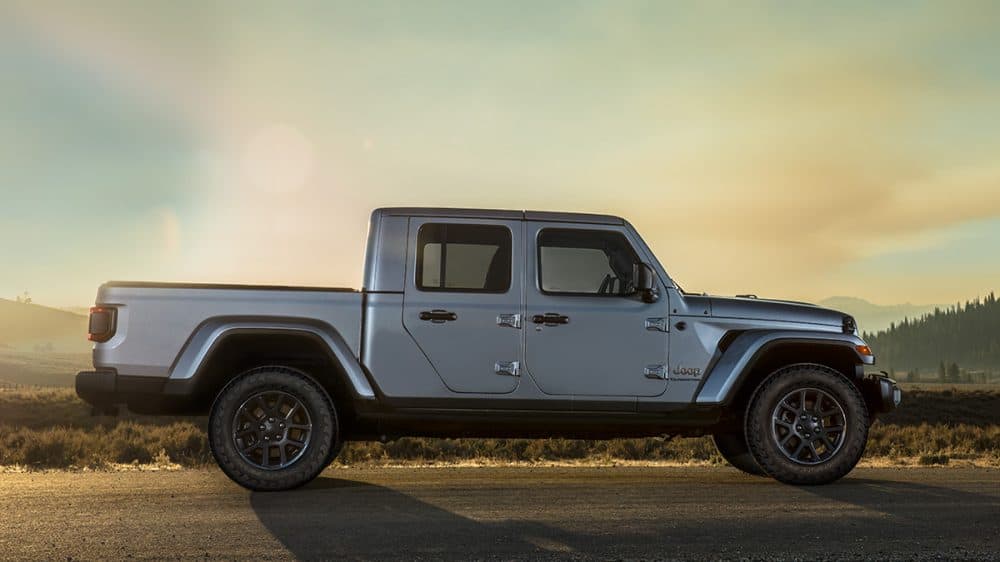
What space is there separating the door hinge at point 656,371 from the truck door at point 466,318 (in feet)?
3.55

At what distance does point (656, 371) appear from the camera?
7973 millimetres

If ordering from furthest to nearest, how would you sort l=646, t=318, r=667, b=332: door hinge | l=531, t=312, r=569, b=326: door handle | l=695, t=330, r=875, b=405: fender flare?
l=695, t=330, r=875, b=405: fender flare, l=646, t=318, r=667, b=332: door hinge, l=531, t=312, r=569, b=326: door handle

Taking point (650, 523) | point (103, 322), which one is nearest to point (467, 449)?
point (103, 322)

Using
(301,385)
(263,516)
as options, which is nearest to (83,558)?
(263,516)

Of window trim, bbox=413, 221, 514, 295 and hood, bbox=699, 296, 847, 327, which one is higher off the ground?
window trim, bbox=413, 221, 514, 295

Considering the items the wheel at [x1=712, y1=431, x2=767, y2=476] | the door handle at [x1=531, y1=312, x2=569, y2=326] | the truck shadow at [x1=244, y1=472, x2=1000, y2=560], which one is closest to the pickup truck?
the door handle at [x1=531, y1=312, x2=569, y2=326]

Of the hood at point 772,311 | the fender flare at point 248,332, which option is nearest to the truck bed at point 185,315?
the fender flare at point 248,332

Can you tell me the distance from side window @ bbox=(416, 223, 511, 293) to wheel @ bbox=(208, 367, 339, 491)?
1.31 metres

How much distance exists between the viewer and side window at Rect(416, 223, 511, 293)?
7871mm

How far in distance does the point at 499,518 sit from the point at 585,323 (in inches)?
72.2

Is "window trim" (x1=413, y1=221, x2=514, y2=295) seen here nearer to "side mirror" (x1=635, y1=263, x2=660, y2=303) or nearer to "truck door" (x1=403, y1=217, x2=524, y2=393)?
"truck door" (x1=403, y1=217, x2=524, y2=393)

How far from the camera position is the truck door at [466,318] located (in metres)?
7.75

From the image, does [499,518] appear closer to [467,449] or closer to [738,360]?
[738,360]

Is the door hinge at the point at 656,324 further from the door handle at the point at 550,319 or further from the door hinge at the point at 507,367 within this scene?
the door hinge at the point at 507,367
